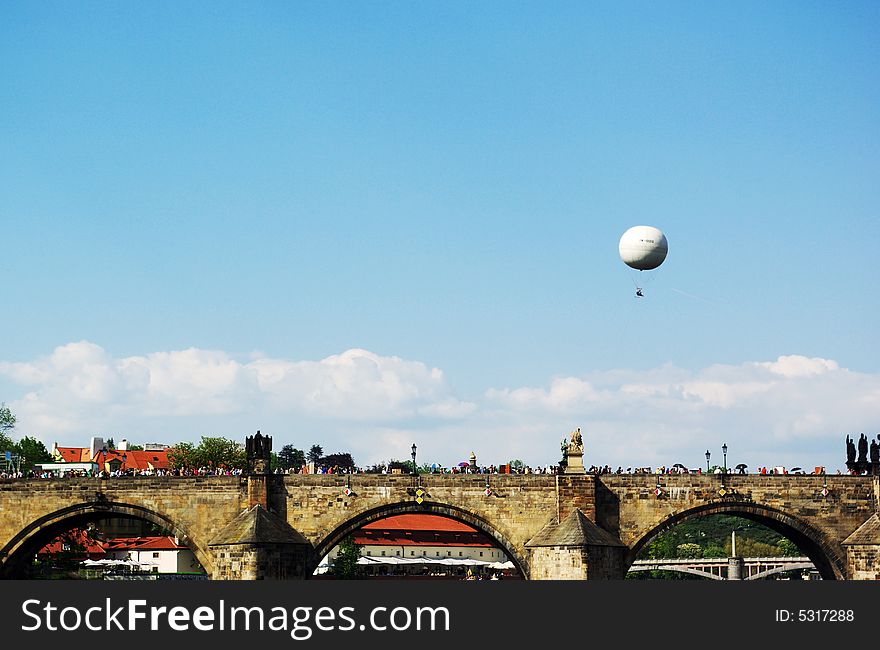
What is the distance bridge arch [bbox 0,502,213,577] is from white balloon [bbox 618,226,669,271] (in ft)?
91.3

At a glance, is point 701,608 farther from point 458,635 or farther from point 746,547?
point 746,547

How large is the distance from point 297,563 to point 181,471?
9805 millimetres

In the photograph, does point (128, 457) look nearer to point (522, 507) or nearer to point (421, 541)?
→ point (421, 541)

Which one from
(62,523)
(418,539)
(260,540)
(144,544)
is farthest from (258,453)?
(418,539)

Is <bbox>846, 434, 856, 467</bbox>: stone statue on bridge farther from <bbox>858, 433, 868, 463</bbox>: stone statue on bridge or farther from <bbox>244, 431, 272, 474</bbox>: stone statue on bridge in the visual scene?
<bbox>244, 431, 272, 474</bbox>: stone statue on bridge

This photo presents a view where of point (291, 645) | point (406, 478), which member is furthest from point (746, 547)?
point (291, 645)

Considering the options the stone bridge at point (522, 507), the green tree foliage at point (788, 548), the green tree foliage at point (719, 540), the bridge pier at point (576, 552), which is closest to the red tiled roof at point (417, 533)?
the green tree foliage at point (719, 540)

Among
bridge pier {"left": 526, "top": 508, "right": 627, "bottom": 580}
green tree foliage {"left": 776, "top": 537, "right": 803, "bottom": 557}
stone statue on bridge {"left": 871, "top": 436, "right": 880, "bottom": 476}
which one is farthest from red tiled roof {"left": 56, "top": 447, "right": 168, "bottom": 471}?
stone statue on bridge {"left": 871, "top": 436, "right": 880, "bottom": 476}

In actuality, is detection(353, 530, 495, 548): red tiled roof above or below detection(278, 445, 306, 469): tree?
below

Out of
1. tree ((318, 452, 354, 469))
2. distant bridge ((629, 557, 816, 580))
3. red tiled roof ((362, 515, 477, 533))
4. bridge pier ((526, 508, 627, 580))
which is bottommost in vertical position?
bridge pier ((526, 508, 627, 580))

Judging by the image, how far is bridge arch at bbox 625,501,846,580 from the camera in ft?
231

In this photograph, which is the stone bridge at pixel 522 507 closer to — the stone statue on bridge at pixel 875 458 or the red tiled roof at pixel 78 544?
the stone statue on bridge at pixel 875 458

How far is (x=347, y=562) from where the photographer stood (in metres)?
109

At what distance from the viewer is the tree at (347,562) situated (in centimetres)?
10762
